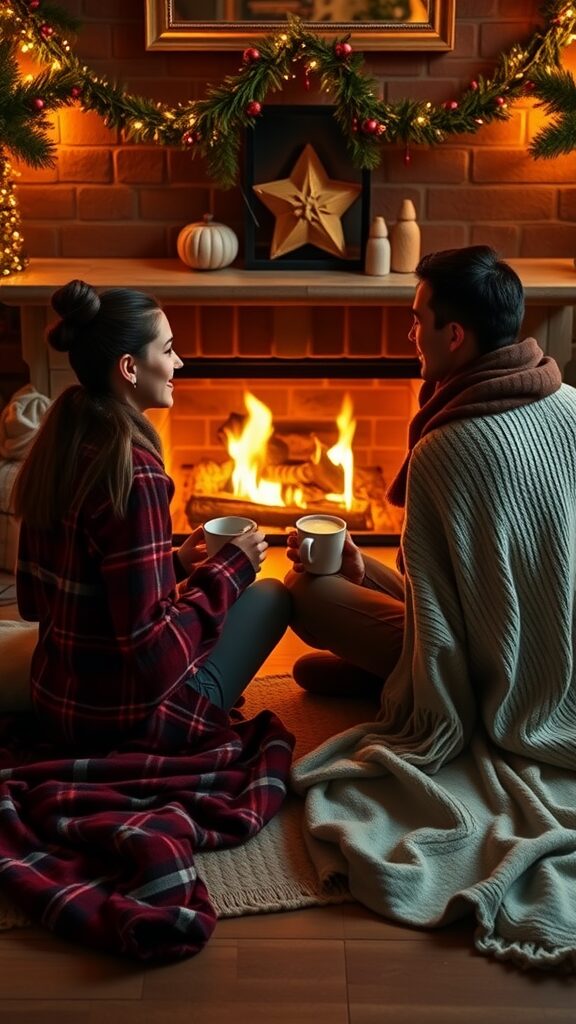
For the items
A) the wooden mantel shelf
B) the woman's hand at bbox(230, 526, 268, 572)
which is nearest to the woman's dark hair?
the woman's hand at bbox(230, 526, 268, 572)

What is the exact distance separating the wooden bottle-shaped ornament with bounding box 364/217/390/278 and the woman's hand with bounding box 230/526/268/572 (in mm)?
1226

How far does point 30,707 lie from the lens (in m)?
2.36

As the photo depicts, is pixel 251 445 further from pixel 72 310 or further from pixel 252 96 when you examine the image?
pixel 72 310

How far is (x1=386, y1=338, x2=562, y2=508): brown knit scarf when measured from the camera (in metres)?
2.10

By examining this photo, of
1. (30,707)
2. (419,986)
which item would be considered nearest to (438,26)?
(30,707)

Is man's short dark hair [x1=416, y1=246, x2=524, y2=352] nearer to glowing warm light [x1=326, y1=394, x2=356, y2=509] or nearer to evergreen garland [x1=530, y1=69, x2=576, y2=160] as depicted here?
evergreen garland [x1=530, y1=69, x2=576, y2=160]

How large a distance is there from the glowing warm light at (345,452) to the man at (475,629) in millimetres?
1312

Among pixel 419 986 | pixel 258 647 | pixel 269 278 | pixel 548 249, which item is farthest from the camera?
pixel 548 249

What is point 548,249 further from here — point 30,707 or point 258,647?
point 30,707

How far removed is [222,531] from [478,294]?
621 mm

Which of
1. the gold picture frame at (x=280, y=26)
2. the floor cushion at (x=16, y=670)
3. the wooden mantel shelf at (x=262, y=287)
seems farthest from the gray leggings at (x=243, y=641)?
the gold picture frame at (x=280, y=26)

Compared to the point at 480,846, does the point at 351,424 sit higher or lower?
higher

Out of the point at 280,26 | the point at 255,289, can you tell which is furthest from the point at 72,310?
the point at 280,26

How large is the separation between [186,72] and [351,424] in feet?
3.41
